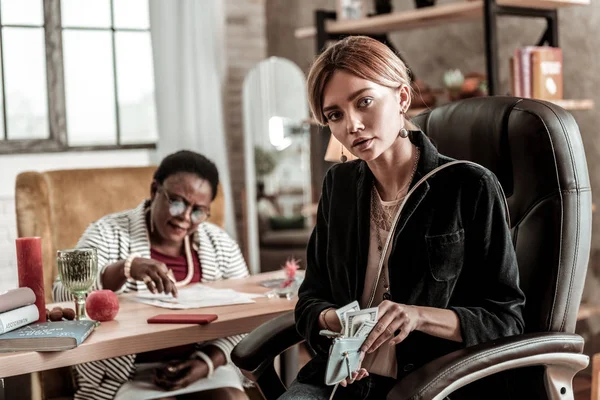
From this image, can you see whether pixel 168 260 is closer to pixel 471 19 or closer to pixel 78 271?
pixel 78 271

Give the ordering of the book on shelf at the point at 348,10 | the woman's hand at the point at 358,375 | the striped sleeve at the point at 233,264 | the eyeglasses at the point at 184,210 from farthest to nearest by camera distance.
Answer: the book on shelf at the point at 348,10, the striped sleeve at the point at 233,264, the eyeglasses at the point at 184,210, the woman's hand at the point at 358,375

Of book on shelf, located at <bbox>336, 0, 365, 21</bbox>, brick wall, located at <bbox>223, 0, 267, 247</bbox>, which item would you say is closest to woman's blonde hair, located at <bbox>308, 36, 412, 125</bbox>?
book on shelf, located at <bbox>336, 0, 365, 21</bbox>

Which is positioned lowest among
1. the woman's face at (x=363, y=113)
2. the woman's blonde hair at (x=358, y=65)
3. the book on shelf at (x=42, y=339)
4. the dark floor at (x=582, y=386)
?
the dark floor at (x=582, y=386)

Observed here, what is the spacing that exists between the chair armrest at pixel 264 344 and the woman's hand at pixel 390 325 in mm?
366

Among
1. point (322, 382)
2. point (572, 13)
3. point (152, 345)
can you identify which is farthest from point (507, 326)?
point (572, 13)

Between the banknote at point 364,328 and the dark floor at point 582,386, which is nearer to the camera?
the banknote at point 364,328

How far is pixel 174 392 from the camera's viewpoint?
2.06 meters

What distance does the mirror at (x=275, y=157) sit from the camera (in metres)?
4.89

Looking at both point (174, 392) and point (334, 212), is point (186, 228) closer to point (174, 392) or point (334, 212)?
point (174, 392)

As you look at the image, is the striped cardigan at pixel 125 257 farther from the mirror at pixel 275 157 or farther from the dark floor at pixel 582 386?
the mirror at pixel 275 157

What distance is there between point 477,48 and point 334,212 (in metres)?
2.32

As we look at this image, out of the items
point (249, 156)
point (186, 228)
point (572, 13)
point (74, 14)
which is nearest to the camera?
point (186, 228)

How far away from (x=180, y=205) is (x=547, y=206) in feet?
3.44

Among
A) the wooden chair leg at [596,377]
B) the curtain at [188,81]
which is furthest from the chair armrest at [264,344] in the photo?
the curtain at [188,81]
